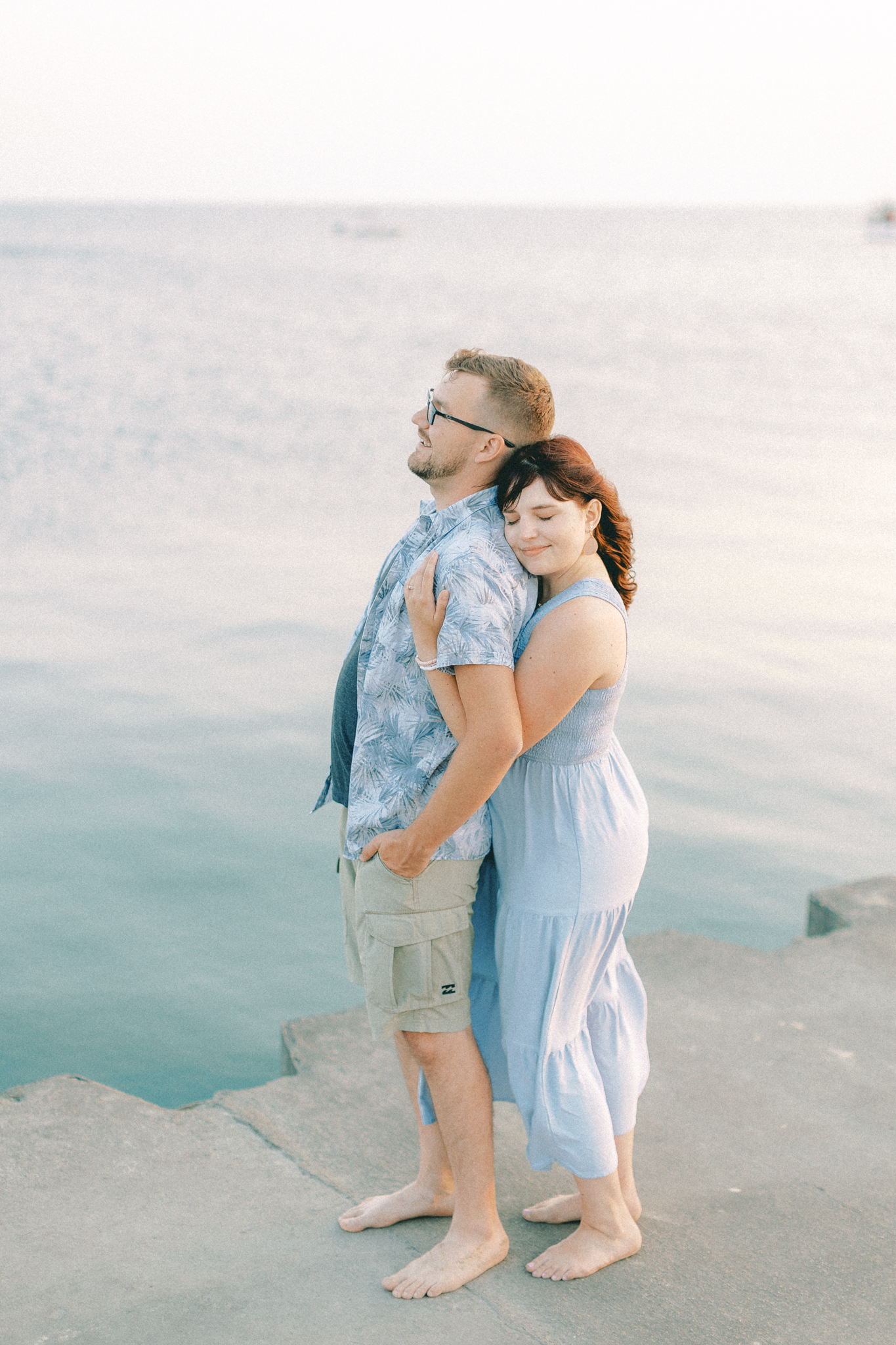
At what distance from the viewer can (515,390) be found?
257 cm

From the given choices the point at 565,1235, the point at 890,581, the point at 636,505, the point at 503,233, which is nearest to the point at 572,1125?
the point at 565,1235

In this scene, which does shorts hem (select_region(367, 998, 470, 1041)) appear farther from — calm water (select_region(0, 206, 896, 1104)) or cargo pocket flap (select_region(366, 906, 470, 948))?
calm water (select_region(0, 206, 896, 1104))

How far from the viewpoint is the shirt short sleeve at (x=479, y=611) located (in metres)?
2.40

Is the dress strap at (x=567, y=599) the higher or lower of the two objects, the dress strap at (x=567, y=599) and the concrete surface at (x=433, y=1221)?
the higher

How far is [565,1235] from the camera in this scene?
9.25 feet

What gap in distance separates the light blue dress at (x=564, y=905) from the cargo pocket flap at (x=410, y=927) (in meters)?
0.14

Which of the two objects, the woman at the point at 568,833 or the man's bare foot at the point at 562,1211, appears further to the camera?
the man's bare foot at the point at 562,1211

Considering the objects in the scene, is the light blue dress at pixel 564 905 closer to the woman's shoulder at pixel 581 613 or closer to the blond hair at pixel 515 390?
the woman's shoulder at pixel 581 613

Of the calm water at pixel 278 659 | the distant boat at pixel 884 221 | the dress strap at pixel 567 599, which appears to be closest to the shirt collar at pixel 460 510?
the dress strap at pixel 567 599

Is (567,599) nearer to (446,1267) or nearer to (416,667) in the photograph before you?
(416,667)

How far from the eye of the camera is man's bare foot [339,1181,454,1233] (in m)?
2.74

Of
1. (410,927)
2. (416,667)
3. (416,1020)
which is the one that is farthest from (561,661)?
(416,1020)

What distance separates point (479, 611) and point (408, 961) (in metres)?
0.73

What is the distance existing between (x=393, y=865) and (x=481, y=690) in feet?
1.32
